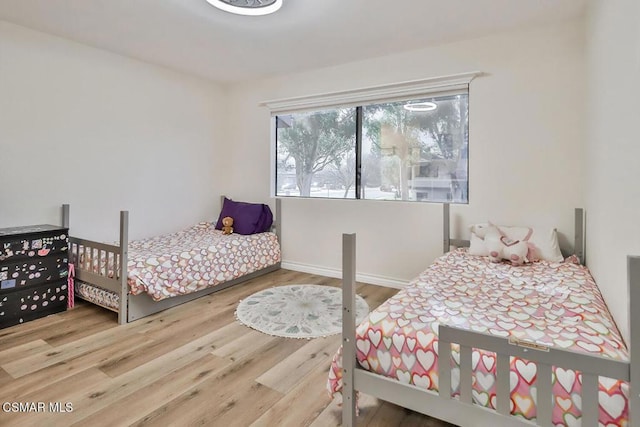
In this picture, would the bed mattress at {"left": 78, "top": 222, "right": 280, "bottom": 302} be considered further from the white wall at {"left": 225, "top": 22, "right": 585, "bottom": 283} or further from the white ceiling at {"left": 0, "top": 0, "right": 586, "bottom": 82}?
the white ceiling at {"left": 0, "top": 0, "right": 586, "bottom": 82}

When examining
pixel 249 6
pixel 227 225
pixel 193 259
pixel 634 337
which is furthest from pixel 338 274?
pixel 634 337

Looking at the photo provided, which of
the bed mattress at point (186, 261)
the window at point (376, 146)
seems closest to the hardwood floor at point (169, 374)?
the bed mattress at point (186, 261)

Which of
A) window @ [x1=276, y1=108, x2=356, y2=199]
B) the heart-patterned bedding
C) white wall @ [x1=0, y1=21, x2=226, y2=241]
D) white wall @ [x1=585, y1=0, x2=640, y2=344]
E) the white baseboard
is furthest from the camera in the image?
window @ [x1=276, y1=108, x2=356, y2=199]

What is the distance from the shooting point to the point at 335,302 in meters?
3.03

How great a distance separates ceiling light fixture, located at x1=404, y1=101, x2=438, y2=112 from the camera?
3318 millimetres

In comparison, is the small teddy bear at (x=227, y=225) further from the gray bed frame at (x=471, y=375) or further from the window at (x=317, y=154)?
the gray bed frame at (x=471, y=375)

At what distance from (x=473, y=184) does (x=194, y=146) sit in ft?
10.2

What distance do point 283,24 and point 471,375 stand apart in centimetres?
267

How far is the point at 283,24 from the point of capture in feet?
9.00

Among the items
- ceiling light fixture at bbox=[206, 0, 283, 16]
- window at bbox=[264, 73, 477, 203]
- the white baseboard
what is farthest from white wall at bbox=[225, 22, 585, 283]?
ceiling light fixture at bbox=[206, 0, 283, 16]

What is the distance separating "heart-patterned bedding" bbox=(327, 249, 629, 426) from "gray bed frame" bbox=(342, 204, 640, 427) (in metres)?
0.04

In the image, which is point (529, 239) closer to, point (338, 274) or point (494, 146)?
point (494, 146)

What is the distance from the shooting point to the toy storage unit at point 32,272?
246 cm

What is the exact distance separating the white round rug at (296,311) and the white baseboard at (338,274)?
0.38m
